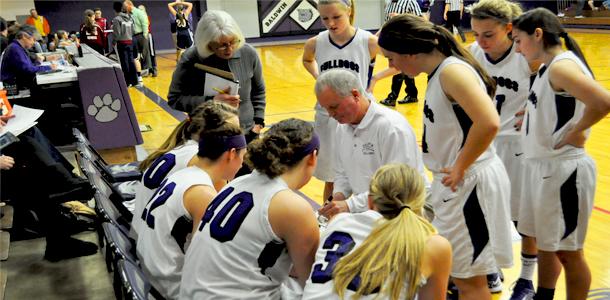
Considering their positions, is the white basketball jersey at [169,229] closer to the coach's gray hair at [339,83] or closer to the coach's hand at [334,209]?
the coach's hand at [334,209]

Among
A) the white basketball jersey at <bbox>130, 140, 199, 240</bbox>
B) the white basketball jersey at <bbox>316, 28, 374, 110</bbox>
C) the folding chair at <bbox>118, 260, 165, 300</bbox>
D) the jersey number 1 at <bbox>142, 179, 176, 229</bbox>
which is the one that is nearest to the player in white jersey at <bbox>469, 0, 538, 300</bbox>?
the white basketball jersey at <bbox>316, 28, 374, 110</bbox>

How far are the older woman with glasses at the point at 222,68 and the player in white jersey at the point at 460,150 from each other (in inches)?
54.5

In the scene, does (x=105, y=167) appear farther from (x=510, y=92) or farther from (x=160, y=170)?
(x=510, y=92)

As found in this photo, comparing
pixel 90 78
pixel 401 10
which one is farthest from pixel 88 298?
pixel 401 10

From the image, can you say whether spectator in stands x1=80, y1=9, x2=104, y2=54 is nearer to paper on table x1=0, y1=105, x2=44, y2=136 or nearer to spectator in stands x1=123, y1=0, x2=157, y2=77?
spectator in stands x1=123, y1=0, x2=157, y2=77

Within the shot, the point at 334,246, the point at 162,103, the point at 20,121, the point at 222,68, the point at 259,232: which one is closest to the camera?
the point at 334,246

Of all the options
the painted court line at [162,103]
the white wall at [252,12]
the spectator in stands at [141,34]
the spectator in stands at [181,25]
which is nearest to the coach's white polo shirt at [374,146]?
the painted court line at [162,103]

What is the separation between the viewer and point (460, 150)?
8.20ft

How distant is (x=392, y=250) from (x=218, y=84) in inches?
90.1

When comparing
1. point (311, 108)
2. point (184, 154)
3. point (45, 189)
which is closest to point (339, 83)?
point (184, 154)

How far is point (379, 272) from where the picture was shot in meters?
1.72

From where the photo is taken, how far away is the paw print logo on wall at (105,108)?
6094 mm

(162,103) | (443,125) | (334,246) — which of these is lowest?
(162,103)

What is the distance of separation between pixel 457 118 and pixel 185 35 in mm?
13341
